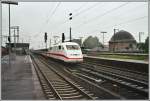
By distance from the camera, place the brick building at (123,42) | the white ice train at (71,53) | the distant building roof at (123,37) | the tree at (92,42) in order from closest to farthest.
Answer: the white ice train at (71,53) → the brick building at (123,42) → the distant building roof at (123,37) → the tree at (92,42)

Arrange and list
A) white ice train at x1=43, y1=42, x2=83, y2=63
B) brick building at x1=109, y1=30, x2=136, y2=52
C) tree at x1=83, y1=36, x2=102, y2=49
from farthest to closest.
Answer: tree at x1=83, y1=36, x2=102, y2=49 → brick building at x1=109, y1=30, x2=136, y2=52 → white ice train at x1=43, y1=42, x2=83, y2=63

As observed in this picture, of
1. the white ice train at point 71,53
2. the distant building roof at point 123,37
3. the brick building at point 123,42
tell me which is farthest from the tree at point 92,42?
the white ice train at point 71,53

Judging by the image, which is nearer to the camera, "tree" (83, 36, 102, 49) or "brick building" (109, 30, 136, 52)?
"brick building" (109, 30, 136, 52)

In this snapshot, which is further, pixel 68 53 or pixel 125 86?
pixel 68 53

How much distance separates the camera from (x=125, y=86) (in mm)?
14992

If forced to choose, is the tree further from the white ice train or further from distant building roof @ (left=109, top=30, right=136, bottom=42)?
the white ice train

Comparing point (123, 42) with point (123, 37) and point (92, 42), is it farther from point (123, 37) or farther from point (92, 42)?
point (92, 42)

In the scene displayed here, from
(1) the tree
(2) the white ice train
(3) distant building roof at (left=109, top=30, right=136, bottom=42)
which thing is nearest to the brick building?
(3) distant building roof at (left=109, top=30, right=136, bottom=42)

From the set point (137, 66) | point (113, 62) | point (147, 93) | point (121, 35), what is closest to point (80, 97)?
point (147, 93)

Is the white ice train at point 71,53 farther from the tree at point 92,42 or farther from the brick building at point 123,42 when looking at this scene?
the tree at point 92,42

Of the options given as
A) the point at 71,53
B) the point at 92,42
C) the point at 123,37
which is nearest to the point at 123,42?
the point at 123,37

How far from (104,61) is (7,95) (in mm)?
21378

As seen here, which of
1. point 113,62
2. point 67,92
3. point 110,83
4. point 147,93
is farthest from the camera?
point 113,62

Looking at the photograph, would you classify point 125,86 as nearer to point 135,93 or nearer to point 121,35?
point 135,93
